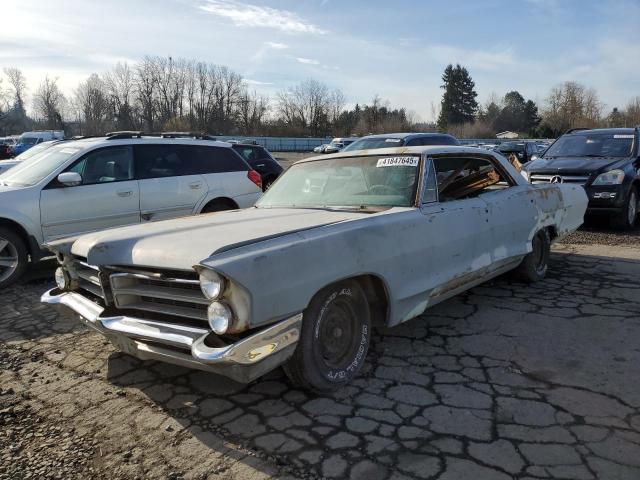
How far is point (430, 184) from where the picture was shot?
13.5ft

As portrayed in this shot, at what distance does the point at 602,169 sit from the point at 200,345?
27.4 feet

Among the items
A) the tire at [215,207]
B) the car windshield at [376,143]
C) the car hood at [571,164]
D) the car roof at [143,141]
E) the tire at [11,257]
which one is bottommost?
the tire at [11,257]

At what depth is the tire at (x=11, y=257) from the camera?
19.5 feet

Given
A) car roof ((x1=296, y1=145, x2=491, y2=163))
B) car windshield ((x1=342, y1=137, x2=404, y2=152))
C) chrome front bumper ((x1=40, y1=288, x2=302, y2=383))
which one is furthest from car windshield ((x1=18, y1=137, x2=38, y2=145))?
chrome front bumper ((x1=40, y1=288, x2=302, y2=383))

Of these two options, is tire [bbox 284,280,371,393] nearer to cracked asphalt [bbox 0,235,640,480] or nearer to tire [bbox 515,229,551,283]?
cracked asphalt [bbox 0,235,640,480]

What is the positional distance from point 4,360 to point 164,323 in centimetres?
191

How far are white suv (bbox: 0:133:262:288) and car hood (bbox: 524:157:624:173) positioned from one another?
521 cm

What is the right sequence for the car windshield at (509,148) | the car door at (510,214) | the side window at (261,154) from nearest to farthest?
the car door at (510,214)
the side window at (261,154)
the car windshield at (509,148)

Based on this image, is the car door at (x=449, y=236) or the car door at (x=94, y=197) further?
the car door at (x=94, y=197)

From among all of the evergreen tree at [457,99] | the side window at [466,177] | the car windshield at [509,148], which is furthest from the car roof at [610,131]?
the evergreen tree at [457,99]

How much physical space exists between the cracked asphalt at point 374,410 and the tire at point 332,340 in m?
0.14

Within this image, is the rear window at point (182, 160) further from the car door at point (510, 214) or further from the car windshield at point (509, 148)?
the car windshield at point (509, 148)

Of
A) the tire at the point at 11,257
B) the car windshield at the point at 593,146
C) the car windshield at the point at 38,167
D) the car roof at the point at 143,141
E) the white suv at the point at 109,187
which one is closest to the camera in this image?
the tire at the point at 11,257

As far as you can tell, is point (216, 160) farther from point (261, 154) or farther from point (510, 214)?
point (261, 154)
